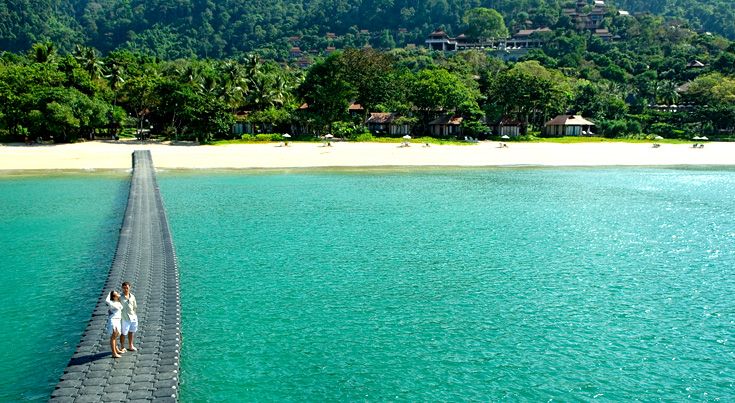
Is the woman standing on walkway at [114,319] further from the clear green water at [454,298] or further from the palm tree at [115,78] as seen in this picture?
the palm tree at [115,78]

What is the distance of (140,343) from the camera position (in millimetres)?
15867

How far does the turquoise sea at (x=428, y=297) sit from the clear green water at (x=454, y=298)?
0.08 meters

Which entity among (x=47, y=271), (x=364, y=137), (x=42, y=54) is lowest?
(x=47, y=271)

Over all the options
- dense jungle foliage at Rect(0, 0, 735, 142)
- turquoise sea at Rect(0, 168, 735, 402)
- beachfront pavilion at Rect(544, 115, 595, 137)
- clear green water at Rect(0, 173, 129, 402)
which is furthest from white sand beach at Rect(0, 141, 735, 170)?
turquoise sea at Rect(0, 168, 735, 402)

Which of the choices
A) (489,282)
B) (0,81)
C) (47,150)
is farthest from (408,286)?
(0,81)

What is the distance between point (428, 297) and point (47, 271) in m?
15.2

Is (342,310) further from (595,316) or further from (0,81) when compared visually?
(0,81)

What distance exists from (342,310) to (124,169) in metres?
42.5

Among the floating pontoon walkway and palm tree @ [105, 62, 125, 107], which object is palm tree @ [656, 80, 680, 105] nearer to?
palm tree @ [105, 62, 125, 107]

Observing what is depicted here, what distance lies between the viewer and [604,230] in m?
34.1

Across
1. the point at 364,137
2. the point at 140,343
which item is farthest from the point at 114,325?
the point at 364,137

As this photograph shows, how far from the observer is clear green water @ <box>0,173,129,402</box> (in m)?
16.3

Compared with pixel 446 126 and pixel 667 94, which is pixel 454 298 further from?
pixel 667 94

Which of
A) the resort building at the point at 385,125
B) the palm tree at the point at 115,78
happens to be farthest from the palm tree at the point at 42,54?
the resort building at the point at 385,125
